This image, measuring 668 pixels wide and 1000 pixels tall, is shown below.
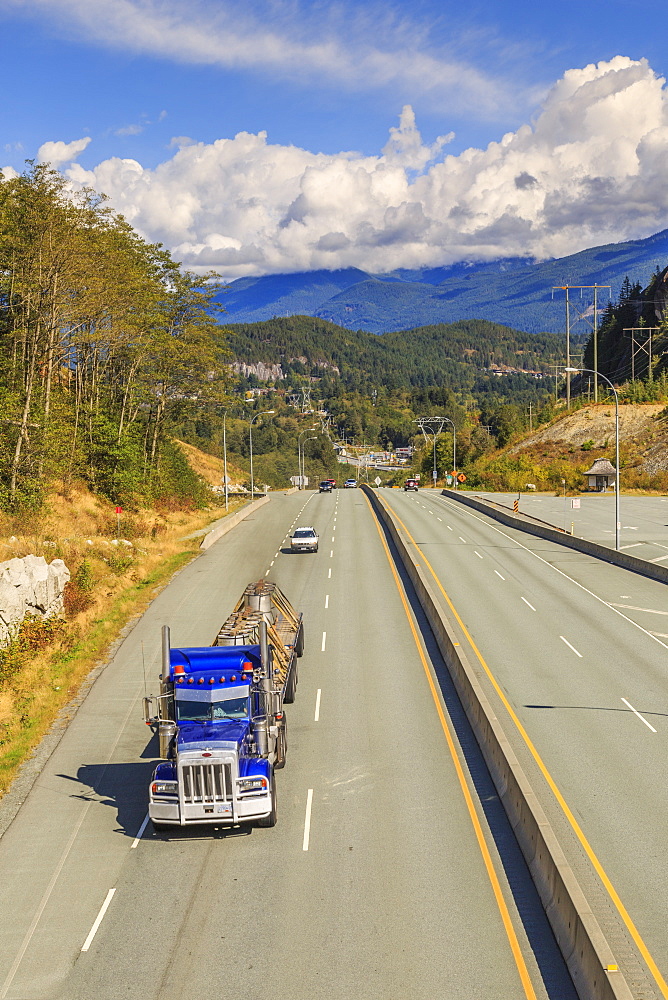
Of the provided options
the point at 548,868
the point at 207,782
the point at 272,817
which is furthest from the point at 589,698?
Answer: the point at 207,782

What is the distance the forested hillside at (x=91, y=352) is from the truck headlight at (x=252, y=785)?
29188 mm

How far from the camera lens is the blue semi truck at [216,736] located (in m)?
14.7

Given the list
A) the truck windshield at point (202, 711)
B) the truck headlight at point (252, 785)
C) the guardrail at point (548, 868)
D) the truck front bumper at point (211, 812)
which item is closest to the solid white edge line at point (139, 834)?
the truck front bumper at point (211, 812)

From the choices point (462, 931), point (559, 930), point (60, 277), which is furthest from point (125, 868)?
point (60, 277)

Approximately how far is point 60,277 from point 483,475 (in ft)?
231

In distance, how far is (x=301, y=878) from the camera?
13.9m

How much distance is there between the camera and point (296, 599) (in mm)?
36688

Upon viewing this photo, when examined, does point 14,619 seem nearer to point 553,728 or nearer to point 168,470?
point 553,728

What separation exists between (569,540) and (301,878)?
40.9 m

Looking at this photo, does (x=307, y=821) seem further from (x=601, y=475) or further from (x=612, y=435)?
(x=612, y=435)

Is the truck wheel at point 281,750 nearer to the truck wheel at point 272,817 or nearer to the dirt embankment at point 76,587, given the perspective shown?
the truck wheel at point 272,817

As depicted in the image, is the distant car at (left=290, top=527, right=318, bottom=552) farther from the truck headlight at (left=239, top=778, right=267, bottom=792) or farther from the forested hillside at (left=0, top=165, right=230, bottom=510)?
the truck headlight at (left=239, top=778, right=267, bottom=792)

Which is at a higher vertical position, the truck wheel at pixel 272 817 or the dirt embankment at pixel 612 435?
the dirt embankment at pixel 612 435

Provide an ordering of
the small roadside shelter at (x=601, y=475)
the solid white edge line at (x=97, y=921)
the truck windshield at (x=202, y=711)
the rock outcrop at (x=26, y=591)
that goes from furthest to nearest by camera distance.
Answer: the small roadside shelter at (x=601, y=475) < the rock outcrop at (x=26, y=591) < the truck windshield at (x=202, y=711) < the solid white edge line at (x=97, y=921)
